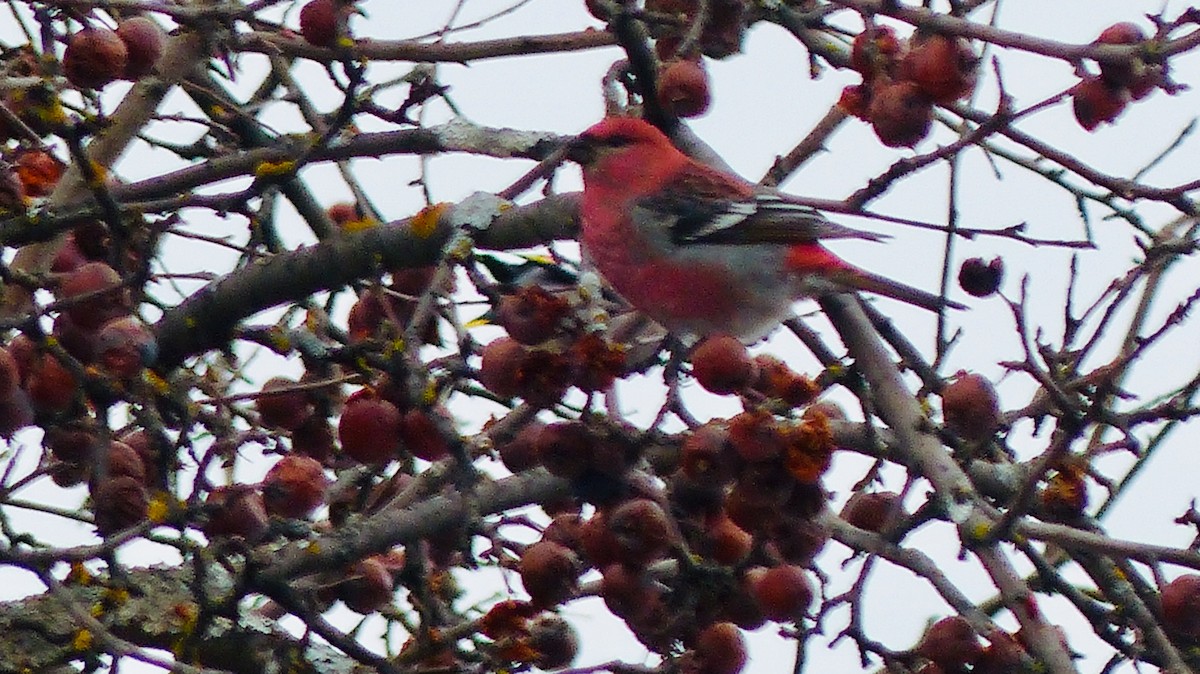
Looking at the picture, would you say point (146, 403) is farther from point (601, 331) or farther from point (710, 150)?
point (710, 150)

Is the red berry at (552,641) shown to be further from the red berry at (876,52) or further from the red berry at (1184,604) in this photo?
the red berry at (876,52)

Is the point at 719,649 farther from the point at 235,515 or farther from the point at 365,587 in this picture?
the point at 235,515

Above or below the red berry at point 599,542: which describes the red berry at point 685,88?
above

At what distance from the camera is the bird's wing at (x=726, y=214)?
12.5 feet

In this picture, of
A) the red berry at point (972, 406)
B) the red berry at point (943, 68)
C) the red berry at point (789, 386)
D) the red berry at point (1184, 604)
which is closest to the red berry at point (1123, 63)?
the red berry at point (943, 68)

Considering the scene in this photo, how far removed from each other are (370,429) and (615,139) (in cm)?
144

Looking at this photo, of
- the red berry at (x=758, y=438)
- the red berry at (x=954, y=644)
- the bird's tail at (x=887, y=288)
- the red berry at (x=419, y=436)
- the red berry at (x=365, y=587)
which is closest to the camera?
the red berry at (x=758, y=438)

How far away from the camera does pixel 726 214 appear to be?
4008 mm

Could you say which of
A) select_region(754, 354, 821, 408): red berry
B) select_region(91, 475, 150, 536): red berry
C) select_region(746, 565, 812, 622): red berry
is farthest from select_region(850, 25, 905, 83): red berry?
select_region(91, 475, 150, 536): red berry

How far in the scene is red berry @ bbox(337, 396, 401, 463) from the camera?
7.89ft

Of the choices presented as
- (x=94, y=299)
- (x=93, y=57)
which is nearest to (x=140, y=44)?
(x=93, y=57)

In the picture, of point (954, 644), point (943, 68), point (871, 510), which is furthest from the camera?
point (871, 510)

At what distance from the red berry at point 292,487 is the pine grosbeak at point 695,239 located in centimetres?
105

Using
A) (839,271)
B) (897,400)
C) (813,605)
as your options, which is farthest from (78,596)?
(839,271)
